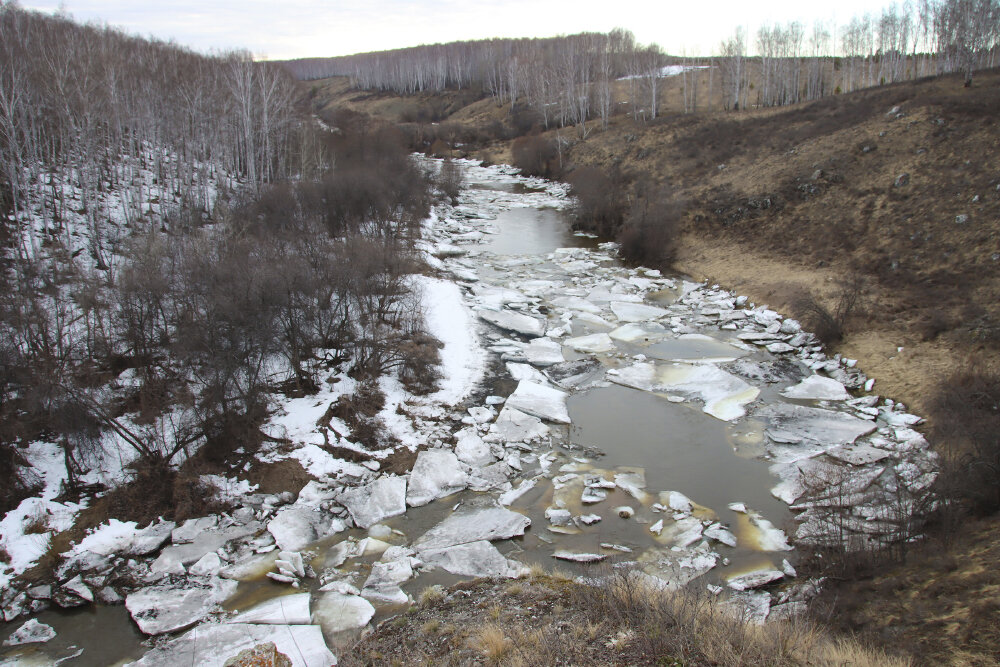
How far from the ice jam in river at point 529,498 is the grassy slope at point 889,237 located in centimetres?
102

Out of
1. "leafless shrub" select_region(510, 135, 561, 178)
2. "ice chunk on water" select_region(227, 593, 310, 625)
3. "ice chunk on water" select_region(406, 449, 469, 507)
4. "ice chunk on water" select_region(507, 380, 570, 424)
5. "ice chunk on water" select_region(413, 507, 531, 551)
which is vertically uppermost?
"leafless shrub" select_region(510, 135, 561, 178)

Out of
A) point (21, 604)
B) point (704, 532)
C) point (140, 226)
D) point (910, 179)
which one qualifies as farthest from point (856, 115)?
point (21, 604)

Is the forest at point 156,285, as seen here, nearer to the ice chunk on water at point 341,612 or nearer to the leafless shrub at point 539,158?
the ice chunk on water at point 341,612

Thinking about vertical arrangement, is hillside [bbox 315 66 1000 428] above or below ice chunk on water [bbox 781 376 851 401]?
above

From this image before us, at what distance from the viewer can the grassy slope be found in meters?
8.23

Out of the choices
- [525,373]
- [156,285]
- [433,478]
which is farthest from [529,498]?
[156,285]

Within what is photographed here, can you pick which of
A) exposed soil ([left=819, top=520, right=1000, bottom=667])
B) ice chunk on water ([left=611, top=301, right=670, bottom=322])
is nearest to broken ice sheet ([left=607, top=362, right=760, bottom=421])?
ice chunk on water ([left=611, top=301, right=670, bottom=322])

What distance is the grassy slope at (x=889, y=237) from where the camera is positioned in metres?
8.23

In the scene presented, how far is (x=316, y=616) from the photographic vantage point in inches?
366

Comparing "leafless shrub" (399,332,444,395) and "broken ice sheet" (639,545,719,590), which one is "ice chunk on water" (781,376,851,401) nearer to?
"broken ice sheet" (639,545,719,590)

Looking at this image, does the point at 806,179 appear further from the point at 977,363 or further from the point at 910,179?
the point at 977,363

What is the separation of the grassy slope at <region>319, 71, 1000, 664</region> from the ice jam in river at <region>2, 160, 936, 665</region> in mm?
1023

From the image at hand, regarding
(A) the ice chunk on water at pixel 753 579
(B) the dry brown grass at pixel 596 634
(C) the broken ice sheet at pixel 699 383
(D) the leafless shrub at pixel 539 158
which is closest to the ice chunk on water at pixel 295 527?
(B) the dry brown grass at pixel 596 634

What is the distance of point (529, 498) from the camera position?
40.6ft
